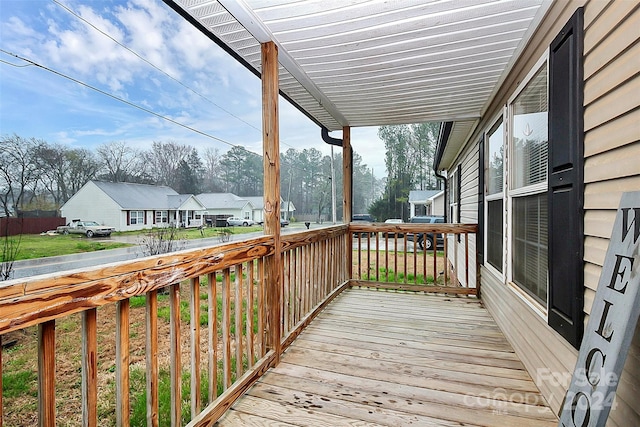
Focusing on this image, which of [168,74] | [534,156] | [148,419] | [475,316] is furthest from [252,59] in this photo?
[475,316]

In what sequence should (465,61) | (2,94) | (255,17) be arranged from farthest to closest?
(465,61)
(255,17)
(2,94)

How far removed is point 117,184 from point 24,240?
1.01ft

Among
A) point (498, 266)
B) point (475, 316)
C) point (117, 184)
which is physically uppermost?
point (117, 184)

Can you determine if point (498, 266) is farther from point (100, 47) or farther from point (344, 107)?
point (100, 47)

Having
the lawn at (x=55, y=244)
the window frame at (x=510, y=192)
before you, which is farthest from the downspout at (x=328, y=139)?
the lawn at (x=55, y=244)

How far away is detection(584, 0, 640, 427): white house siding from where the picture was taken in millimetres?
1177

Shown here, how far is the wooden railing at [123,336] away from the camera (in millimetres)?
983

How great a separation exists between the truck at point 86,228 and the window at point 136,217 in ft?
0.20

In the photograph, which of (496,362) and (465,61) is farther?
(465,61)

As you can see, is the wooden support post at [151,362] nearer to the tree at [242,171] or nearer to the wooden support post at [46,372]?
the wooden support post at [46,372]

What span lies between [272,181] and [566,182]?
1756 mm

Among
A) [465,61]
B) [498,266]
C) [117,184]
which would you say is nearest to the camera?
[117,184]

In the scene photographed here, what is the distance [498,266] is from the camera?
3199mm

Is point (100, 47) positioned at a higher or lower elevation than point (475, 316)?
higher
